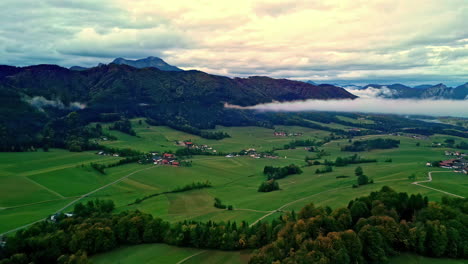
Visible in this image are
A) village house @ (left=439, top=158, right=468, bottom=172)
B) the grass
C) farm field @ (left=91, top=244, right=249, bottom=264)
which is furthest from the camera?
village house @ (left=439, top=158, right=468, bottom=172)

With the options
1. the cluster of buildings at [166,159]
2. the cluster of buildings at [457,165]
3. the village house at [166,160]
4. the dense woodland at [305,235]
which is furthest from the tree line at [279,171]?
the dense woodland at [305,235]

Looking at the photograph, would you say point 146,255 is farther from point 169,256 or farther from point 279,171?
point 279,171

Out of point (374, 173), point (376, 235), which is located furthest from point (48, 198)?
point (374, 173)

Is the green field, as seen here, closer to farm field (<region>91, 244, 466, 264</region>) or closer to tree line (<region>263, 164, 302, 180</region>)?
farm field (<region>91, 244, 466, 264</region>)

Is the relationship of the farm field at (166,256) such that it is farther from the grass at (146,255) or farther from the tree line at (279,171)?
the tree line at (279,171)

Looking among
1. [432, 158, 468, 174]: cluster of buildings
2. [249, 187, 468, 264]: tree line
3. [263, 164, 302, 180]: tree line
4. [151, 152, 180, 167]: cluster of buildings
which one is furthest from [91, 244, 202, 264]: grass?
[432, 158, 468, 174]: cluster of buildings

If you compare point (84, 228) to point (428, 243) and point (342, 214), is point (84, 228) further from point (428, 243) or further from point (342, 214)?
point (428, 243)

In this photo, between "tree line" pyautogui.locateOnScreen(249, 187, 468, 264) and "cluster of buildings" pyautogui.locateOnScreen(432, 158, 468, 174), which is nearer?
"tree line" pyautogui.locateOnScreen(249, 187, 468, 264)
